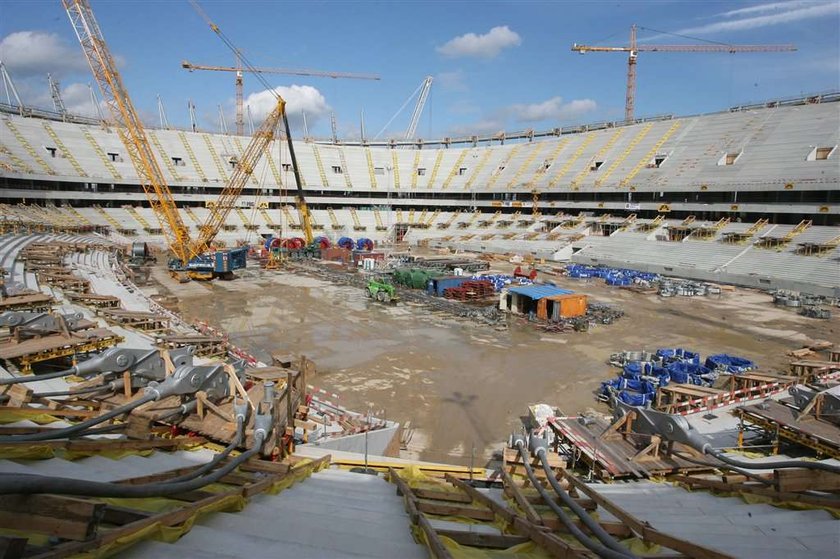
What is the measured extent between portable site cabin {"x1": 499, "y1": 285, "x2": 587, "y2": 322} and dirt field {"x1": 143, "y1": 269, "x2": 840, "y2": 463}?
126 centimetres

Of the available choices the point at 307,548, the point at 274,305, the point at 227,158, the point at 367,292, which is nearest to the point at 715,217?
the point at 367,292

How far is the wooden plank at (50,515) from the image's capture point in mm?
1978

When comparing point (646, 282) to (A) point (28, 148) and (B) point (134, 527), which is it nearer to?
(B) point (134, 527)

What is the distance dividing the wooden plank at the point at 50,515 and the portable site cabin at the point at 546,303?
66.7 ft

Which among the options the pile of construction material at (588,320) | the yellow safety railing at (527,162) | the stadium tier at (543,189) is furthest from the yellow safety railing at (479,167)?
the pile of construction material at (588,320)

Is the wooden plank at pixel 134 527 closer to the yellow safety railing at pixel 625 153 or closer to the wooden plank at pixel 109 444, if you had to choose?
the wooden plank at pixel 109 444

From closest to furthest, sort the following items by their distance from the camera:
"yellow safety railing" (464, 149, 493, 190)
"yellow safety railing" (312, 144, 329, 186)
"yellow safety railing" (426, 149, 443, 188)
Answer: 1. "yellow safety railing" (312, 144, 329, 186)
2. "yellow safety railing" (464, 149, 493, 190)
3. "yellow safety railing" (426, 149, 443, 188)

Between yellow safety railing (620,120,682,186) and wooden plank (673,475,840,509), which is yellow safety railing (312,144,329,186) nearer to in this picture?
yellow safety railing (620,120,682,186)

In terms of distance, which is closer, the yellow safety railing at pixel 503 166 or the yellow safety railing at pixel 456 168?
the yellow safety railing at pixel 503 166

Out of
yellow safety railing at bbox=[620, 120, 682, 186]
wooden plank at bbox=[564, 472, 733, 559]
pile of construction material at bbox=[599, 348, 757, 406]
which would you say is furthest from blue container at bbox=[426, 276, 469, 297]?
yellow safety railing at bbox=[620, 120, 682, 186]

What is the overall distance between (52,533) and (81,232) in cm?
4770

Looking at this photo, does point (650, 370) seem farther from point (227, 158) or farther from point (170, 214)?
point (227, 158)

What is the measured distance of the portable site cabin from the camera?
838 inches

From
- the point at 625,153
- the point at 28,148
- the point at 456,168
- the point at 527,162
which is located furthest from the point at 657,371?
the point at 28,148
